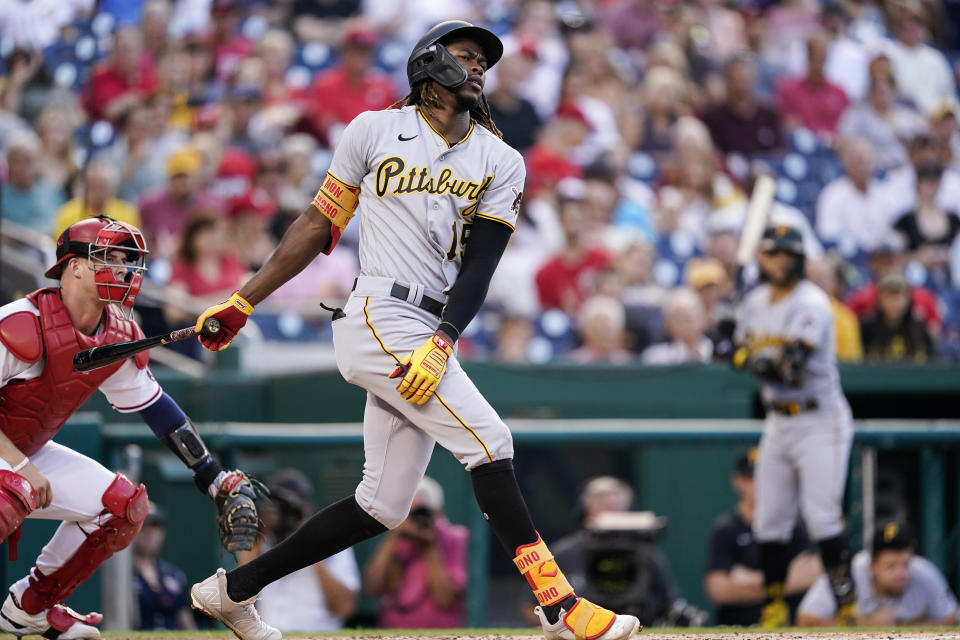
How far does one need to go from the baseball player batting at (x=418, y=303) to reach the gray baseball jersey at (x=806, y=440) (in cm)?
306

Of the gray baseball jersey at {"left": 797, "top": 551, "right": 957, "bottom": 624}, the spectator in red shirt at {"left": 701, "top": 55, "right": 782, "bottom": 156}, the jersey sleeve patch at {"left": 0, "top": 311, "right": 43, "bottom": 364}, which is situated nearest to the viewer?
the jersey sleeve patch at {"left": 0, "top": 311, "right": 43, "bottom": 364}

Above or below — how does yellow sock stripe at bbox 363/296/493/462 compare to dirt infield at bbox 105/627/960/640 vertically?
above

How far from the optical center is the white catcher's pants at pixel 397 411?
145 inches

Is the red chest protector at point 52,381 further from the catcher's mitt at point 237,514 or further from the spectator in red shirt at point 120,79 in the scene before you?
the spectator in red shirt at point 120,79

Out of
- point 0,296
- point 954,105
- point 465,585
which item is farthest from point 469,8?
point 465,585

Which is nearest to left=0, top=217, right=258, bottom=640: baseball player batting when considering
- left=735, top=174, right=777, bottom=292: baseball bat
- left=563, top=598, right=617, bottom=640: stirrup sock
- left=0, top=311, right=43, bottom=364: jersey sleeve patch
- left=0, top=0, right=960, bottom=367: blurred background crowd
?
left=0, top=311, right=43, bottom=364: jersey sleeve patch

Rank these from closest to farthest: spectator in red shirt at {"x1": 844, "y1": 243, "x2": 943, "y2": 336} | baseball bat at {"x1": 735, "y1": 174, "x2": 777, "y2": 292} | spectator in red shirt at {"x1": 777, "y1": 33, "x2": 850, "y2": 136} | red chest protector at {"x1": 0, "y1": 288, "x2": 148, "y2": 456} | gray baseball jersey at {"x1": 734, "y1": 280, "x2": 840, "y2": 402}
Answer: red chest protector at {"x1": 0, "y1": 288, "x2": 148, "y2": 456} < gray baseball jersey at {"x1": 734, "y1": 280, "x2": 840, "y2": 402} < baseball bat at {"x1": 735, "y1": 174, "x2": 777, "y2": 292} < spectator in red shirt at {"x1": 844, "y1": 243, "x2": 943, "y2": 336} < spectator in red shirt at {"x1": 777, "y1": 33, "x2": 850, "y2": 136}

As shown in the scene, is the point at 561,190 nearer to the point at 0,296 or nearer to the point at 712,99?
the point at 712,99

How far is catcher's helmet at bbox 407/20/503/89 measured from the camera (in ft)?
12.2

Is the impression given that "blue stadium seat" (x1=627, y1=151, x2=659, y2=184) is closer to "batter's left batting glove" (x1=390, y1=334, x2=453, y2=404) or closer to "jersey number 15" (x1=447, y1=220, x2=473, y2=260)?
"jersey number 15" (x1=447, y1=220, x2=473, y2=260)

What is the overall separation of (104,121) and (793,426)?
547 cm

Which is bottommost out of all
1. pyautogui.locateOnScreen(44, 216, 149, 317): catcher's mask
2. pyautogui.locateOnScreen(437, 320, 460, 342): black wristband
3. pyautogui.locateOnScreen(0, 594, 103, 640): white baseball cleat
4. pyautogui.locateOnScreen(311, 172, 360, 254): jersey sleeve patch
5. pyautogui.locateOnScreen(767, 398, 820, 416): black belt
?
pyautogui.locateOnScreen(0, 594, 103, 640): white baseball cleat

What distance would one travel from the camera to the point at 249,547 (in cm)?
399

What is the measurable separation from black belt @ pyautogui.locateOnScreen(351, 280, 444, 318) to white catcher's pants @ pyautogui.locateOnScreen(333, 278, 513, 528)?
0.01 metres
